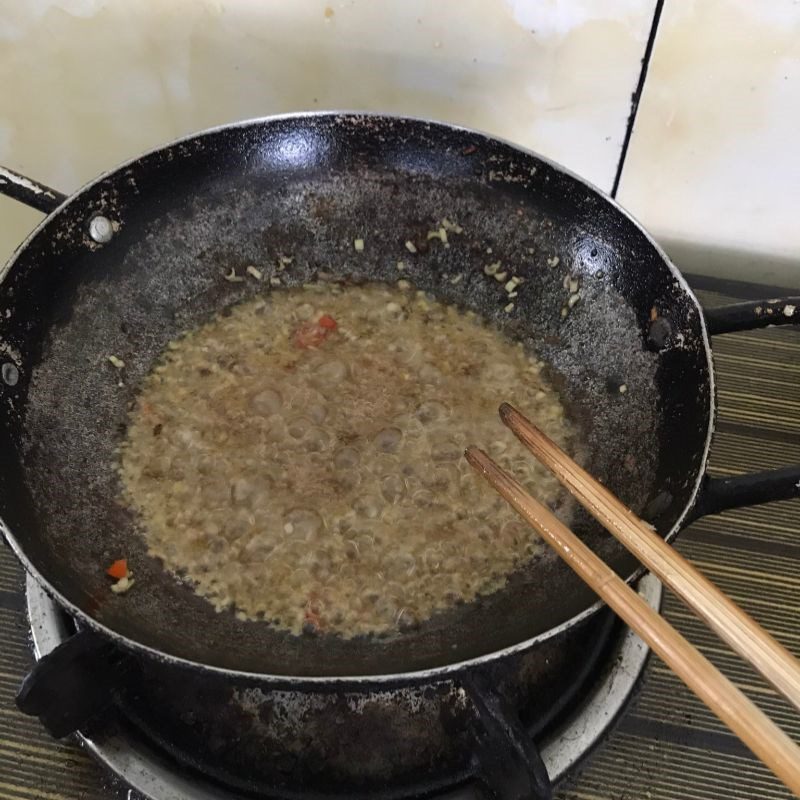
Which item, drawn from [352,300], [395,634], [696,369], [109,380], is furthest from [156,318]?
[696,369]

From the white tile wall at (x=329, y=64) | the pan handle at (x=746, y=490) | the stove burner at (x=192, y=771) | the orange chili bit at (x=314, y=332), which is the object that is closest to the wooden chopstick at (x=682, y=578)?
the pan handle at (x=746, y=490)

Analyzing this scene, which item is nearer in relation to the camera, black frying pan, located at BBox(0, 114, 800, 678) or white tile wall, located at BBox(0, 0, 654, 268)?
black frying pan, located at BBox(0, 114, 800, 678)

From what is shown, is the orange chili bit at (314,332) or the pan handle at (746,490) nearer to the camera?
the pan handle at (746,490)

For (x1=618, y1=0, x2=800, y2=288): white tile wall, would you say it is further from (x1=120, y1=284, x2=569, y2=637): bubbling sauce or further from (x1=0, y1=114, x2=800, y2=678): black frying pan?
(x1=120, y1=284, x2=569, y2=637): bubbling sauce

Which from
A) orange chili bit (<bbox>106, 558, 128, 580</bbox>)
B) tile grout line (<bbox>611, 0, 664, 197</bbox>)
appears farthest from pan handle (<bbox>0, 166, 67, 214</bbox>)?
tile grout line (<bbox>611, 0, 664, 197</bbox>)

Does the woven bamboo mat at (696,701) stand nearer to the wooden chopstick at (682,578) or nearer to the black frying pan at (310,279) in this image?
the black frying pan at (310,279)

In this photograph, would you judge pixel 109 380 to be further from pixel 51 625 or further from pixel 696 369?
pixel 696 369
